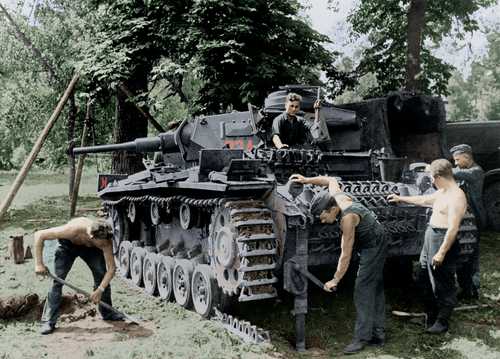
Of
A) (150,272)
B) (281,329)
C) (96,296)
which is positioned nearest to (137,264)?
(150,272)

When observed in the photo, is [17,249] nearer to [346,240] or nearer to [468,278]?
[346,240]

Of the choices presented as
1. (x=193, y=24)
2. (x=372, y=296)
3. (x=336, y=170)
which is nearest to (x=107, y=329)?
(x=372, y=296)

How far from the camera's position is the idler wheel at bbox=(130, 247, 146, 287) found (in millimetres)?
9609

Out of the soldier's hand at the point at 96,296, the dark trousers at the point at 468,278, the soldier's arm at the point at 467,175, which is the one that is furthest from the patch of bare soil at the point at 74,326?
the soldier's arm at the point at 467,175

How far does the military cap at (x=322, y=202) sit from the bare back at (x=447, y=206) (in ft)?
4.04

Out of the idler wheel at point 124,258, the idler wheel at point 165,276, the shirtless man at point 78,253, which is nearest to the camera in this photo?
the shirtless man at point 78,253

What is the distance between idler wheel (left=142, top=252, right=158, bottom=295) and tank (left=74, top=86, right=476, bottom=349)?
0.06 feet

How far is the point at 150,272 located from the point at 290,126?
333cm

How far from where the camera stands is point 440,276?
21.2 feet

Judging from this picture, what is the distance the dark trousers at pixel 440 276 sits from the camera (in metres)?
6.43

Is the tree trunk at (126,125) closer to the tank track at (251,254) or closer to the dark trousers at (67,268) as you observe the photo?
the dark trousers at (67,268)

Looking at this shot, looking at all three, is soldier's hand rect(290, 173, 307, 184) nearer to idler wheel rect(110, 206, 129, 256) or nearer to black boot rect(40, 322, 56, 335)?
black boot rect(40, 322, 56, 335)

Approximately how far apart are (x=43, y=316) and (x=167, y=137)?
3.94 meters

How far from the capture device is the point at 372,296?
245 inches
